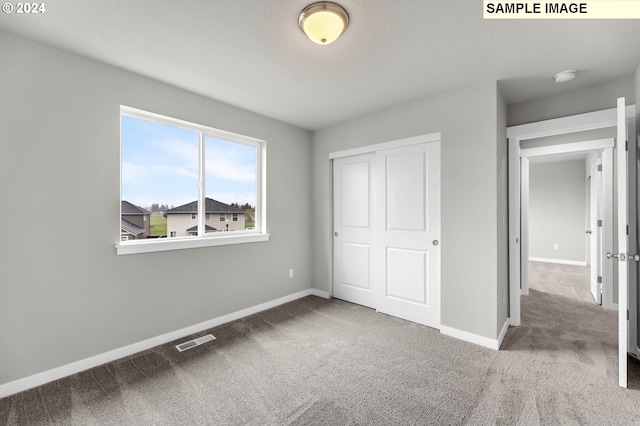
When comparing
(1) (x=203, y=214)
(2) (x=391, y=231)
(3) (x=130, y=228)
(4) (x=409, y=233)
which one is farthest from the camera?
(2) (x=391, y=231)

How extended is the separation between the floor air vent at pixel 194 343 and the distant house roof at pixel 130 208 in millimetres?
1351

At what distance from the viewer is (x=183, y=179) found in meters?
3.00

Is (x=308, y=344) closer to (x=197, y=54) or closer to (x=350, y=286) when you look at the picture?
(x=350, y=286)

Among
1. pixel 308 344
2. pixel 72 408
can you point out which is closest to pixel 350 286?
pixel 308 344

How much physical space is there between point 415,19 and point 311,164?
2736 mm

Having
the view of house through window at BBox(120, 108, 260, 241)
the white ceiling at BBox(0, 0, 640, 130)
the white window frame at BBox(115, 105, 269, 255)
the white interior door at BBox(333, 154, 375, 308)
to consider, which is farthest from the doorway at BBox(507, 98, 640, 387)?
the view of house through window at BBox(120, 108, 260, 241)

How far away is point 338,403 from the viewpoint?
6.17 ft

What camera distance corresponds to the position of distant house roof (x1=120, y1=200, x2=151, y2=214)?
256cm

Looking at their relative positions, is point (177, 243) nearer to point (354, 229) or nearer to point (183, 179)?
point (183, 179)

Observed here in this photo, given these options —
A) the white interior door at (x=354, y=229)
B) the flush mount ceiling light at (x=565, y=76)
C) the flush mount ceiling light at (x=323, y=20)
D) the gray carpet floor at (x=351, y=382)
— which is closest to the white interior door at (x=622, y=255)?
the gray carpet floor at (x=351, y=382)

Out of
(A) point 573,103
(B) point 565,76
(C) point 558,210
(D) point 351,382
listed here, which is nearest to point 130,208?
(D) point 351,382

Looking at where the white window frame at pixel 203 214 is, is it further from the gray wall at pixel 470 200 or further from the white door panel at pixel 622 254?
the white door panel at pixel 622 254

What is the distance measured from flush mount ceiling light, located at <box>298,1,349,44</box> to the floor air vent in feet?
9.30

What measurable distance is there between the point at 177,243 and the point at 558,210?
8.38m
